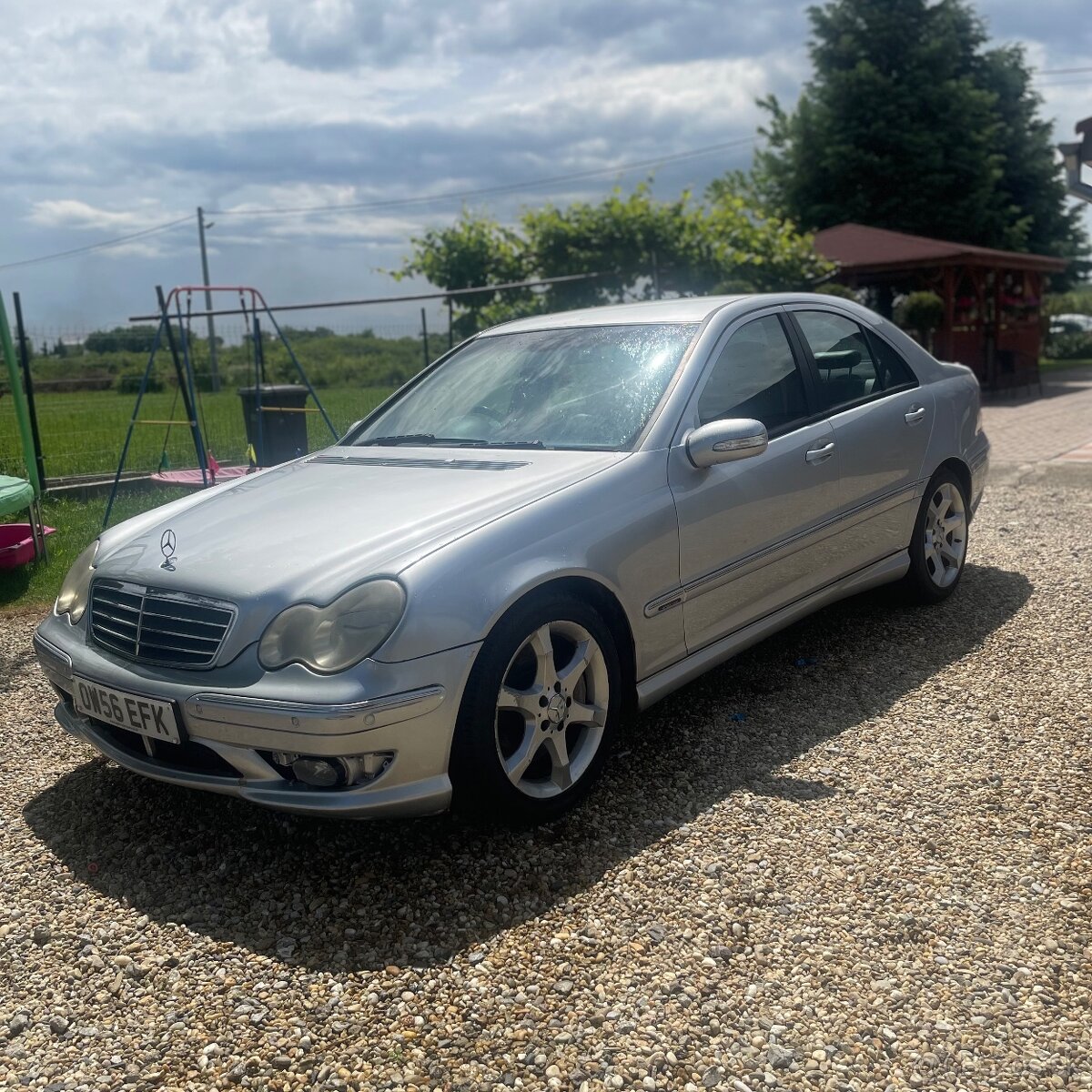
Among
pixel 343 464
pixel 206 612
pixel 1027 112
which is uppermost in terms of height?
pixel 1027 112

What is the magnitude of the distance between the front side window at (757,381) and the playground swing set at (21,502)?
14.0 ft

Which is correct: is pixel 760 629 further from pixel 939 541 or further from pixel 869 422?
pixel 939 541

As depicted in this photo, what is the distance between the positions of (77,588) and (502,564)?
160cm

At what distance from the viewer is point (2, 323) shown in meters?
7.73

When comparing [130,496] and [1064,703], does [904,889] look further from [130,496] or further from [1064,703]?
[130,496]

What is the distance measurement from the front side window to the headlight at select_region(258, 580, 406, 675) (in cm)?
154

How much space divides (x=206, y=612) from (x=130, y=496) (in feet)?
24.2

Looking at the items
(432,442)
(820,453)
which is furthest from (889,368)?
(432,442)

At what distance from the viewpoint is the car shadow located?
2.98m

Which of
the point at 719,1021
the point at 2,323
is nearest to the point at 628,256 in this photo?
the point at 2,323

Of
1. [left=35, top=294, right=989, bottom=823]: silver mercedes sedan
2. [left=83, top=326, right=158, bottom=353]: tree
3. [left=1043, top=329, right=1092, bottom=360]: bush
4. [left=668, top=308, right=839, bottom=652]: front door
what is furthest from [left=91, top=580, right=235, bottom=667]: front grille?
[left=1043, top=329, right=1092, bottom=360]: bush

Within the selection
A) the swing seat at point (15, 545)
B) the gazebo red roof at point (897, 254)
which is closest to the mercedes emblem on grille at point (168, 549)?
the swing seat at point (15, 545)

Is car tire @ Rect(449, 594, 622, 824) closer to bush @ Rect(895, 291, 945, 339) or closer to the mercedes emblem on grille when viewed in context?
the mercedes emblem on grille

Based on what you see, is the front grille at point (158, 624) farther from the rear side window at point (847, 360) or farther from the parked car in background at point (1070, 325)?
the parked car in background at point (1070, 325)
